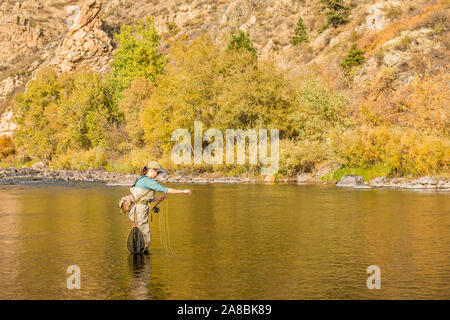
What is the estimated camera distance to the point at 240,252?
1282cm

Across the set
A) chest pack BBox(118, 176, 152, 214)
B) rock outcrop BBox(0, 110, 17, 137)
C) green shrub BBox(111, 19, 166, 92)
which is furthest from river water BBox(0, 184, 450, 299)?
rock outcrop BBox(0, 110, 17, 137)

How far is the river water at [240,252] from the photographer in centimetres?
945

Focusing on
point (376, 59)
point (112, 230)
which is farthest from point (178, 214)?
point (376, 59)

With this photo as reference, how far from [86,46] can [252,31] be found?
31935 millimetres

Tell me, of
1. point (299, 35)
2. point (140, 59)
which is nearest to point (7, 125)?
point (140, 59)

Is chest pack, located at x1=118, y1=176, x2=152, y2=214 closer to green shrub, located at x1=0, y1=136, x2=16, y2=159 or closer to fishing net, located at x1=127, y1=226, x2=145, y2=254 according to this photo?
fishing net, located at x1=127, y1=226, x2=145, y2=254

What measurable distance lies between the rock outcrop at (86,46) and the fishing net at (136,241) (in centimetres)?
9279

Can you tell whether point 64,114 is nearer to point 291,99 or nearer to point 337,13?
point 291,99

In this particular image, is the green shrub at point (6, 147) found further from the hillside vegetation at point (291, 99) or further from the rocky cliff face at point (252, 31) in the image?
the rocky cliff face at point (252, 31)

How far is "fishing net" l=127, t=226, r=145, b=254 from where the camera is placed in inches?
492

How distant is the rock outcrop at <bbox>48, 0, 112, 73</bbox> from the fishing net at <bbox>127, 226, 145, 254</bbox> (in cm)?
9279

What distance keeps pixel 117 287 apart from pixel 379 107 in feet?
119

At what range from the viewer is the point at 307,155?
131 ft

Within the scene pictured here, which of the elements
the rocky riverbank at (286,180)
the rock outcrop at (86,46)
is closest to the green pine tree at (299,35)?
the rocky riverbank at (286,180)
